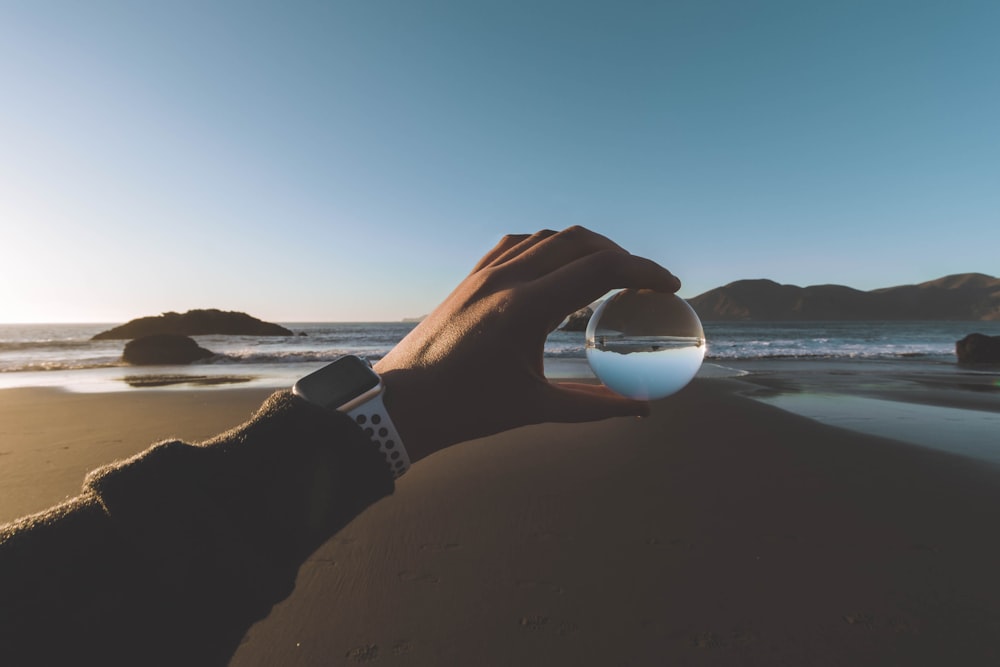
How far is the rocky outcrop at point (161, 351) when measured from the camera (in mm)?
18725

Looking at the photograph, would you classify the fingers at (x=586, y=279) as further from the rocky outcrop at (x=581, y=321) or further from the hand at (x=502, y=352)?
the rocky outcrop at (x=581, y=321)

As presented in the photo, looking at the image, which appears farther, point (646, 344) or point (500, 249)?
point (646, 344)

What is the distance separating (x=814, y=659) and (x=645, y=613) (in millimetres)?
687

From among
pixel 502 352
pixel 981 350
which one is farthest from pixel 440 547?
pixel 981 350

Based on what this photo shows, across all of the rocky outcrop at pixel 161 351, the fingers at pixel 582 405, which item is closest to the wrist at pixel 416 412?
the fingers at pixel 582 405

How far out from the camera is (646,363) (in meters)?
2.32

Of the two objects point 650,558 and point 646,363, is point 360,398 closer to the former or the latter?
point 646,363

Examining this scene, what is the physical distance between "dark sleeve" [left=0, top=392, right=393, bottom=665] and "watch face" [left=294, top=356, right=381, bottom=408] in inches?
10.8

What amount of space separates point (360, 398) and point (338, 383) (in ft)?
0.28

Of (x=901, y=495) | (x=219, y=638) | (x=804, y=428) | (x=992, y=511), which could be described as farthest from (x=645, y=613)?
(x=804, y=428)

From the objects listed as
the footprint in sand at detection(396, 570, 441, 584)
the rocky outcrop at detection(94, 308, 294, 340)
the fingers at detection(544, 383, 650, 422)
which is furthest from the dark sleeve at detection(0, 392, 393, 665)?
the rocky outcrop at detection(94, 308, 294, 340)

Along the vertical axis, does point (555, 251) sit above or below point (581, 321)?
above

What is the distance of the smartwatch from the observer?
133cm

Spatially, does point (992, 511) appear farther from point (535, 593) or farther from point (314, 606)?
point (314, 606)
